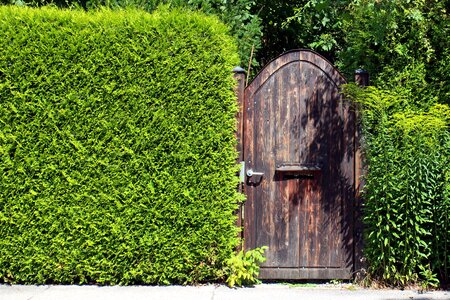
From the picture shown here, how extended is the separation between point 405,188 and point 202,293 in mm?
2151

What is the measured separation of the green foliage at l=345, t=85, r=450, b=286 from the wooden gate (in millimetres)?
298

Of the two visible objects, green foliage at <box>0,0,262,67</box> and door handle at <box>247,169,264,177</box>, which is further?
green foliage at <box>0,0,262,67</box>

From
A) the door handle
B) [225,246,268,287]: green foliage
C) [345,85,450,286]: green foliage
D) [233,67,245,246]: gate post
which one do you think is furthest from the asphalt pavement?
the door handle

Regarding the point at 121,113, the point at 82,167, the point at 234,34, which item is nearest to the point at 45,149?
the point at 82,167

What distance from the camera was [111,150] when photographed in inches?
182

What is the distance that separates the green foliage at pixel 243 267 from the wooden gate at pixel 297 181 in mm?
176

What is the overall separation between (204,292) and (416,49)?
10.7 feet

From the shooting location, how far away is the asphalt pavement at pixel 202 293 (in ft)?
14.4

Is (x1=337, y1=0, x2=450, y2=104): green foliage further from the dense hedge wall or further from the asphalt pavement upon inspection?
the asphalt pavement

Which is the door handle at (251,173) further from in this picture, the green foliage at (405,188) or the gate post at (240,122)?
the green foliage at (405,188)

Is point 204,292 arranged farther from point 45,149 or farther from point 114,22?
point 114,22

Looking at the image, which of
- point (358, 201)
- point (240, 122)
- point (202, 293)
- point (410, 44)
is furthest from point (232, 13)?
point (202, 293)

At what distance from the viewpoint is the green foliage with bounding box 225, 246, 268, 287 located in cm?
464

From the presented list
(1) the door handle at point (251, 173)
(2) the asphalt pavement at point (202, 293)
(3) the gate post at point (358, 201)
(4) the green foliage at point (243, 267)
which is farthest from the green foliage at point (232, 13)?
(2) the asphalt pavement at point (202, 293)
